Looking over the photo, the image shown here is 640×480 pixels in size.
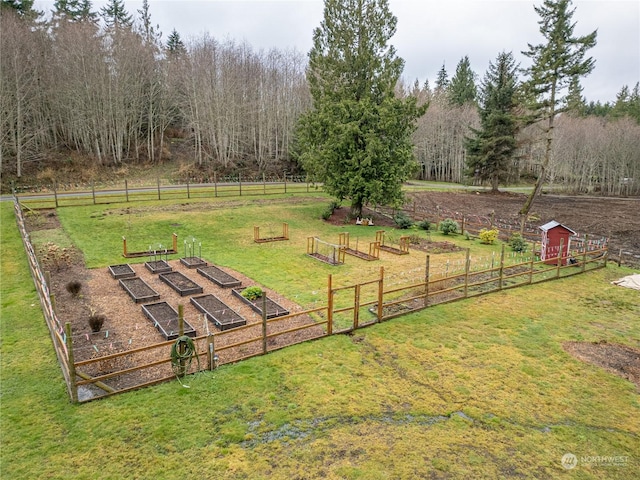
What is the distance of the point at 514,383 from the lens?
813cm

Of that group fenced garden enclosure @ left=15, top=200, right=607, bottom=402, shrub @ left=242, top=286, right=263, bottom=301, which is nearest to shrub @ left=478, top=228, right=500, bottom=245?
fenced garden enclosure @ left=15, top=200, right=607, bottom=402

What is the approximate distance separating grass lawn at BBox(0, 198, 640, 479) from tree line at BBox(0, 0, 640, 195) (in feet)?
65.4

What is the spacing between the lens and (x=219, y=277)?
14.0m

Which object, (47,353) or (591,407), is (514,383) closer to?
(591,407)

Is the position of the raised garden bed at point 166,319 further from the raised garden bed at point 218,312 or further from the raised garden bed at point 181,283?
the raised garden bed at point 181,283

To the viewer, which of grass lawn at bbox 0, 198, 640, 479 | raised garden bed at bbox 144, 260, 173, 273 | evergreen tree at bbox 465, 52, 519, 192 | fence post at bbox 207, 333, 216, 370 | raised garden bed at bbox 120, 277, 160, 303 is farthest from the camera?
evergreen tree at bbox 465, 52, 519, 192

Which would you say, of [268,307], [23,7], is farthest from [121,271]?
[23,7]

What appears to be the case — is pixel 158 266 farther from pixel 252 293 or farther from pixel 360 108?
pixel 360 108

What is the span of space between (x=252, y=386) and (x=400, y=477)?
3246mm

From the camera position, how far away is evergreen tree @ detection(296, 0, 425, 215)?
80.2ft

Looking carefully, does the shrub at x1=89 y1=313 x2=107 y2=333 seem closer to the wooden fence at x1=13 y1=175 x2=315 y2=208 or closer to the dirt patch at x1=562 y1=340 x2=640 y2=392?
the dirt patch at x1=562 y1=340 x2=640 y2=392

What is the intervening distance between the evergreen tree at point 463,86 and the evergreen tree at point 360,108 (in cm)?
4731

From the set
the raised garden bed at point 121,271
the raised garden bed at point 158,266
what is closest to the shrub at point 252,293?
the raised garden bed at point 158,266

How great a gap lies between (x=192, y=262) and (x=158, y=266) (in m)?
1.27
